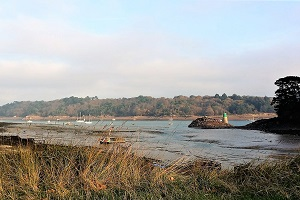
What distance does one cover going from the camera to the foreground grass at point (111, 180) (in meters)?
5.17

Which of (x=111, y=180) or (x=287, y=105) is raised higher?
(x=287, y=105)

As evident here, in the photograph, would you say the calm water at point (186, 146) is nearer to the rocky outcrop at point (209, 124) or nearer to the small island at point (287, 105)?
the small island at point (287, 105)

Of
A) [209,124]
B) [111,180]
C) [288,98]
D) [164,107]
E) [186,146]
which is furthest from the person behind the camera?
[164,107]

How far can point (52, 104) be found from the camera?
16938 centimetres

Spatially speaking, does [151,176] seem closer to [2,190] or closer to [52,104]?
[2,190]

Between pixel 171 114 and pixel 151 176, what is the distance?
129875 millimetres

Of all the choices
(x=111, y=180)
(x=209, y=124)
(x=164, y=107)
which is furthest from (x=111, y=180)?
(x=164, y=107)

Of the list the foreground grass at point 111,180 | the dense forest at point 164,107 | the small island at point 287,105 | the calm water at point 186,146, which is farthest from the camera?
the dense forest at point 164,107

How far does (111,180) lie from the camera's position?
584 centimetres

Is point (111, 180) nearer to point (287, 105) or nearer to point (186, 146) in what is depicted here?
point (186, 146)

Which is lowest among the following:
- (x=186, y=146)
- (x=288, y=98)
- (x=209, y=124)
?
(x=209, y=124)

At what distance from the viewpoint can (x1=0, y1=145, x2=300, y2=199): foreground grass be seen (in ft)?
17.0

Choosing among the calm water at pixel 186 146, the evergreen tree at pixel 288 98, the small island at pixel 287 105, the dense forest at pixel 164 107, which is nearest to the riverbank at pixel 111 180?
the calm water at pixel 186 146

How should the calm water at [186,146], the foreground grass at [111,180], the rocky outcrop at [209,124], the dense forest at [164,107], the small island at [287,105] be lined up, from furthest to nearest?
the dense forest at [164,107] → the rocky outcrop at [209,124] → the small island at [287,105] → the calm water at [186,146] → the foreground grass at [111,180]
